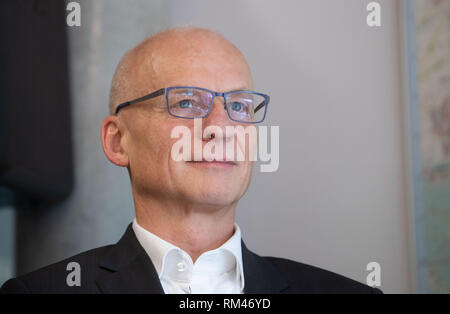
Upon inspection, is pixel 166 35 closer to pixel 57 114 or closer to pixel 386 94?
pixel 57 114

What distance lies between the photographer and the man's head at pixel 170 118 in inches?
51.3

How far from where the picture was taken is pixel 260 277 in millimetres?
1385

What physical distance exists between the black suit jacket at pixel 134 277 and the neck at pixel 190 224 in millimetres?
74

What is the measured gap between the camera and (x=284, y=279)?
55.9 inches

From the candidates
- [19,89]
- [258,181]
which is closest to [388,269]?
[258,181]

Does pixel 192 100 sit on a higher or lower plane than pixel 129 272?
higher

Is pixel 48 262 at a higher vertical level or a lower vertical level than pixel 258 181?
lower

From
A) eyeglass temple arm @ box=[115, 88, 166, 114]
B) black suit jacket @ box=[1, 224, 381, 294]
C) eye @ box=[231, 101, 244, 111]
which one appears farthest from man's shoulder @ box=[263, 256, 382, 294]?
eyeglass temple arm @ box=[115, 88, 166, 114]

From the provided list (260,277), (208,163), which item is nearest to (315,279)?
(260,277)

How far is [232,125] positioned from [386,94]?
25.4 inches

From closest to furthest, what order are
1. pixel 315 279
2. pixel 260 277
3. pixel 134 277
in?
pixel 134 277 → pixel 260 277 → pixel 315 279

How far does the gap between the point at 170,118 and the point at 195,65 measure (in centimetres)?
14

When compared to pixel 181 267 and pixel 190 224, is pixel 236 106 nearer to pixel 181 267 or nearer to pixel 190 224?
pixel 190 224
